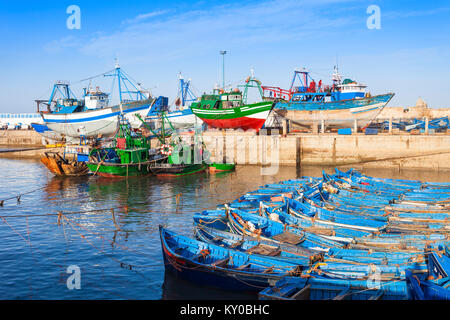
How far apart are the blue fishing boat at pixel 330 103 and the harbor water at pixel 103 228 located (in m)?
15.0

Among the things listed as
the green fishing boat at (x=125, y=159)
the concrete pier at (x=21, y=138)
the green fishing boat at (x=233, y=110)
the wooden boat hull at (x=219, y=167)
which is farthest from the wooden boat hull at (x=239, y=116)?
the concrete pier at (x=21, y=138)

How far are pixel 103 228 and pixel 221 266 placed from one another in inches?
488

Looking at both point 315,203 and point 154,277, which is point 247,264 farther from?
point 315,203

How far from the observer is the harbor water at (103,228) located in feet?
58.0

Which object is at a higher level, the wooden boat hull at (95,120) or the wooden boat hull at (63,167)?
the wooden boat hull at (95,120)

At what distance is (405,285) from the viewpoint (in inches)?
564

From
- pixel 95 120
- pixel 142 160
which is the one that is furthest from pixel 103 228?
pixel 95 120

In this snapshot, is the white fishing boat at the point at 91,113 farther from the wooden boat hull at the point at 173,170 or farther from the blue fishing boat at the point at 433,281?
the blue fishing boat at the point at 433,281

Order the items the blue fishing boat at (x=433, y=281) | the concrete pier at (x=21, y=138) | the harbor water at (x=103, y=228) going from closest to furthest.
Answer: the blue fishing boat at (x=433, y=281) → the harbor water at (x=103, y=228) → the concrete pier at (x=21, y=138)

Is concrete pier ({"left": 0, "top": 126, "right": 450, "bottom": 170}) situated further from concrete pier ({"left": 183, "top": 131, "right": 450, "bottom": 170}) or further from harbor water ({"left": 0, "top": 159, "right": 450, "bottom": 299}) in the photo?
harbor water ({"left": 0, "top": 159, "right": 450, "bottom": 299})

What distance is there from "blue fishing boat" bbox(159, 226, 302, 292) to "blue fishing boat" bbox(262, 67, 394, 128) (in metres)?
42.3

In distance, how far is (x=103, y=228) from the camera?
26750 mm

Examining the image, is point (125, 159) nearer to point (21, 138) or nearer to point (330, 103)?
point (330, 103)
